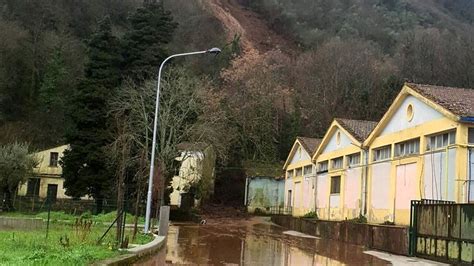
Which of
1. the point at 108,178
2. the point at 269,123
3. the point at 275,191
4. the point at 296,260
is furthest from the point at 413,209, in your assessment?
the point at 269,123

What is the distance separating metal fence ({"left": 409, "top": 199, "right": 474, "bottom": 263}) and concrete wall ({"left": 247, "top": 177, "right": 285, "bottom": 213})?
3429 centimetres

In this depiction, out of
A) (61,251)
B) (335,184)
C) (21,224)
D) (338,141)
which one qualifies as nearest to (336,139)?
(338,141)

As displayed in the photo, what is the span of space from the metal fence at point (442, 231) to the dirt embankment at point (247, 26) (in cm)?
6802

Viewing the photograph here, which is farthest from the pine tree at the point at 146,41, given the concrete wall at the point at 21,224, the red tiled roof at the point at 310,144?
the concrete wall at the point at 21,224

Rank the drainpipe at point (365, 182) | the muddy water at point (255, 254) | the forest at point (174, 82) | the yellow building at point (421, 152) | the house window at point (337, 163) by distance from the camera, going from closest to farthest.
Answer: the muddy water at point (255, 254) < the yellow building at point (421, 152) < the drainpipe at point (365, 182) < the house window at point (337, 163) < the forest at point (174, 82)

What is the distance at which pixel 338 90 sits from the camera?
62.6m

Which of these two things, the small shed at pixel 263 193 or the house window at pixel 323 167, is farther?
the small shed at pixel 263 193

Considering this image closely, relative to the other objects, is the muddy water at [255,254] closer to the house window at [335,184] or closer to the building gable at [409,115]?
the building gable at [409,115]

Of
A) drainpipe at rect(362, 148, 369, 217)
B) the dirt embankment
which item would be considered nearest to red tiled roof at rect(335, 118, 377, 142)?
drainpipe at rect(362, 148, 369, 217)

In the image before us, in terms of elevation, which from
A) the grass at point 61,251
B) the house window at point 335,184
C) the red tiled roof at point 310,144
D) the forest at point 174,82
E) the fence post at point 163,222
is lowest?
the grass at point 61,251

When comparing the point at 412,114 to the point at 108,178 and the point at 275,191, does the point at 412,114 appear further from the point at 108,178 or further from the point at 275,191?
the point at 275,191

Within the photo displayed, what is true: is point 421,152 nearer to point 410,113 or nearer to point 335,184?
point 410,113

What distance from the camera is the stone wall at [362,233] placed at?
22.2 metres

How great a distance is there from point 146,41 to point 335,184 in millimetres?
18357
